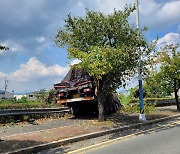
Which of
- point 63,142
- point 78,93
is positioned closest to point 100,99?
point 78,93

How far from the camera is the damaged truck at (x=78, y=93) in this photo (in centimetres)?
1441

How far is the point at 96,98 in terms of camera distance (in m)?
14.5

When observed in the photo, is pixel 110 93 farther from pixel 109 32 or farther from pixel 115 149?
pixel 115 149

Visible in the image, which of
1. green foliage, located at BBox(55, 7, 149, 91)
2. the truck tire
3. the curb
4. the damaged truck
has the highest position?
green foliage, located at BBox(55, 7, 149, 91)

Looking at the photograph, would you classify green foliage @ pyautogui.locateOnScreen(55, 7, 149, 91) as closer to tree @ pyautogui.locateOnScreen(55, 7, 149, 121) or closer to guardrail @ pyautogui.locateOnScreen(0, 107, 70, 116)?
tree @ pyautogui.locateOnScreen(55, 7, 149, 121)

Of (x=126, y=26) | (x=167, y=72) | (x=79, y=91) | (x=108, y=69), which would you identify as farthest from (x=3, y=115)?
(x=167, y=72)

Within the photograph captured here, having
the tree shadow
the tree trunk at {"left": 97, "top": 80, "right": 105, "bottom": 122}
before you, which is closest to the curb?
the tree shadow

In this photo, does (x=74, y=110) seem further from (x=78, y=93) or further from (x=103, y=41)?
(x=103, y=41)

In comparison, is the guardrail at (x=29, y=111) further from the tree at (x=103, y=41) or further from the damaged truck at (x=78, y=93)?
the tree at (x=103, y=41)

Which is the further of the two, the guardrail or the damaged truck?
the damaged truck

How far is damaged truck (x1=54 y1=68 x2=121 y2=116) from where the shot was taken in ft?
47.3

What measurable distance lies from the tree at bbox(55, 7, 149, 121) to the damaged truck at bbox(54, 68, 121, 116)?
0.58 m

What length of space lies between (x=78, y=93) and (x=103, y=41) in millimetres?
2971

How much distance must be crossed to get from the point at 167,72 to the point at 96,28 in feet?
25.3
